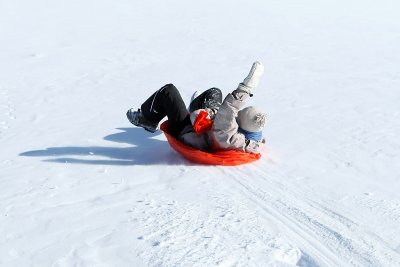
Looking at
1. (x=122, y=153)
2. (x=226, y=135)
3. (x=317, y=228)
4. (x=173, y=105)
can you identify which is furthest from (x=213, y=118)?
(x=317, y=228)

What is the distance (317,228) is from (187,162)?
1268mm

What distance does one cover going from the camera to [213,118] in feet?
12.7

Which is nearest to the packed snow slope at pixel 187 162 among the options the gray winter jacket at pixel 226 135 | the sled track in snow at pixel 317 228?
the sled track in snow at pixel 317 228

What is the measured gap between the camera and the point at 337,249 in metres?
2.67

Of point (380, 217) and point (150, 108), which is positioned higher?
point (150, 108)

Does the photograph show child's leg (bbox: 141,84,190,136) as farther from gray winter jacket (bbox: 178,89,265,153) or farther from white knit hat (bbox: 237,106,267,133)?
white knit hat (bbox: 237,106,267,133)

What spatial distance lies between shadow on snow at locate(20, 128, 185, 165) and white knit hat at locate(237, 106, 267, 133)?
0.53 metres

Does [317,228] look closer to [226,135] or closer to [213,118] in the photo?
[226,135]

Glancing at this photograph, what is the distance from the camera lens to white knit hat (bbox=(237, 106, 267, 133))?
148 inches

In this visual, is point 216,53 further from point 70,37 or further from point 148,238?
point 148,238

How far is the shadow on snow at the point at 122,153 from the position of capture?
392 cm

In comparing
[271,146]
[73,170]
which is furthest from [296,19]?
[73,170]

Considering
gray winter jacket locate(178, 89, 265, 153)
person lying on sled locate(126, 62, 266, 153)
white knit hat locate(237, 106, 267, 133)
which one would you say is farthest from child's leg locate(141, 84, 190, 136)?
white knit hat locate(237, 106, 267, 133)

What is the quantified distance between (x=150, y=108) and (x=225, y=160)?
0.81 m
